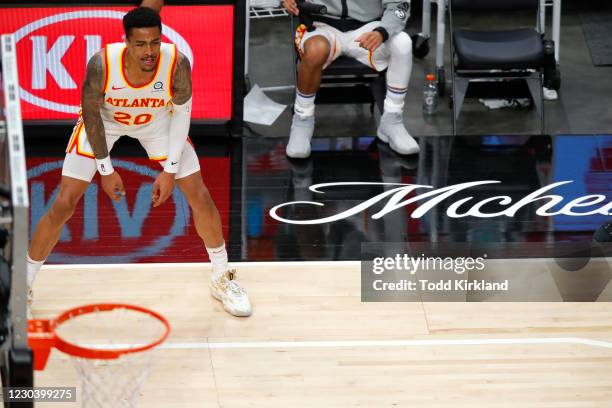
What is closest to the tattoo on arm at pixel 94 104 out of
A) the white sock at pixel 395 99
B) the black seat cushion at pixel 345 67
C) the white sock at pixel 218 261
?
the white sock at pixel 218 261

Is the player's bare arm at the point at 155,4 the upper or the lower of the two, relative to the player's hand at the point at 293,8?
upper

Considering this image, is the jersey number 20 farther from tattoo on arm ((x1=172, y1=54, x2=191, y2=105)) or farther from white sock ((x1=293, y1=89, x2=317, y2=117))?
white sock ((x1=293, y1=89, x2=317, y2=117))

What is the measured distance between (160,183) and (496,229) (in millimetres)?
2543

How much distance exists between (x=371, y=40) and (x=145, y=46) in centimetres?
290

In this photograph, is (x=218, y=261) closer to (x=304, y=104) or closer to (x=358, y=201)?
(x=358, y=201)

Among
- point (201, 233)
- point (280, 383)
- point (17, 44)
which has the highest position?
point (17, 44)

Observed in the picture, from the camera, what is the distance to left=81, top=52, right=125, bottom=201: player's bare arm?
5859 mm

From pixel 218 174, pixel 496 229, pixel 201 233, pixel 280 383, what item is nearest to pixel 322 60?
pixel 218 174

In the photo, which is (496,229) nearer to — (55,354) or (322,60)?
(322,60)

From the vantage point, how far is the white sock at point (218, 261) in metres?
6.65

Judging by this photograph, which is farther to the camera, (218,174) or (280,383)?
(218,174)

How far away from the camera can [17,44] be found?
28.4ft

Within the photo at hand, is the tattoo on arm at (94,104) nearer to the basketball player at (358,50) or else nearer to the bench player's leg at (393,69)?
the basketball player at (358,50)

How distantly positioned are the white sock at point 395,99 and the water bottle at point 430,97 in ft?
2.73
